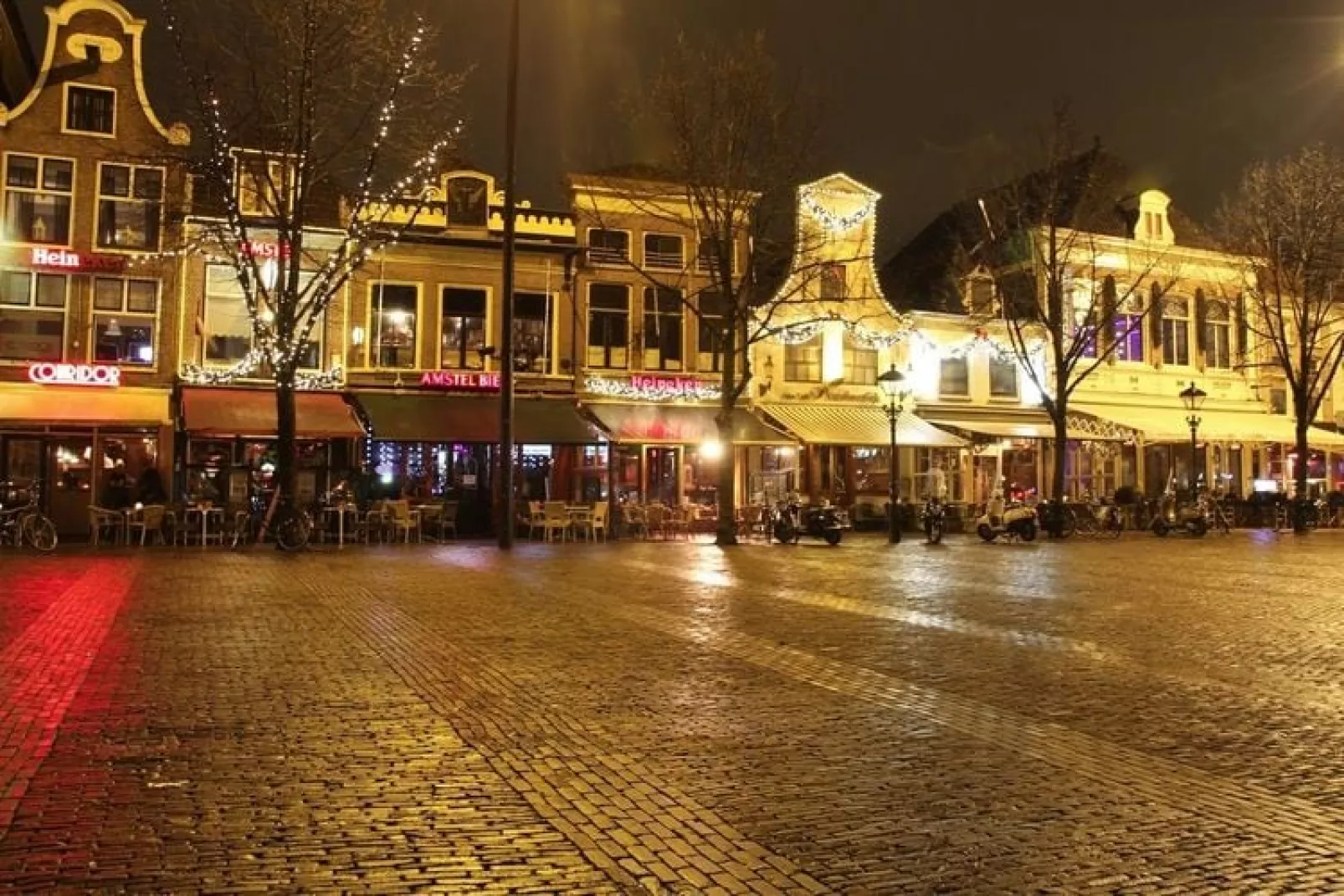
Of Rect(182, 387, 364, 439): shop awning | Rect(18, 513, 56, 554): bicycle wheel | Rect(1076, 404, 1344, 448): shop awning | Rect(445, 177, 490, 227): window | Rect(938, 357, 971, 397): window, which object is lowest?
Rect(18, 513, 56, 554): bicycle wheel

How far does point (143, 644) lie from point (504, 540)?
13.2 meters

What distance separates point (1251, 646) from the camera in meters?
10.4

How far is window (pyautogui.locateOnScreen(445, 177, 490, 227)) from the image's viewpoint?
97.4 ft

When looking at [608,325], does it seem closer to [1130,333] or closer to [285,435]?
[285,435]

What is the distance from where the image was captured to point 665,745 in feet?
21.0

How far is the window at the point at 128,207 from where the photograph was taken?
88.7 ft

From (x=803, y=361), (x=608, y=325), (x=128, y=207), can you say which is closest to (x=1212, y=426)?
(x=803, y=361)

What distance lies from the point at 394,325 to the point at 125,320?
20.8ft

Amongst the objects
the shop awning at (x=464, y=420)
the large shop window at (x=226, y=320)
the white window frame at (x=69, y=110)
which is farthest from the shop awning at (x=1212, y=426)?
the white window frame at (x=69, y=110)

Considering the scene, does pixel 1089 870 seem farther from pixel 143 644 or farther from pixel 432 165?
pixel 432 165

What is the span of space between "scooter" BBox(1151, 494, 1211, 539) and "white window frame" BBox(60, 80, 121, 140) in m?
28.7

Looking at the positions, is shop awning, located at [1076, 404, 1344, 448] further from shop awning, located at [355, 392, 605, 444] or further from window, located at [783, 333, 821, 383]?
shop awning, located at [355, 392, 605, 444]

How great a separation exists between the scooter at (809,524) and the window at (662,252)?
29.5ft

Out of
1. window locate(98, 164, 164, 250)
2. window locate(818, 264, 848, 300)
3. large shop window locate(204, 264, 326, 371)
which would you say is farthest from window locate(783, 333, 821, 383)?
window locate(98, 164, 164, 250)
